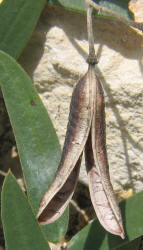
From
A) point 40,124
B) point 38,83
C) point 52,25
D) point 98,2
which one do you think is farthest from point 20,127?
point 98,2

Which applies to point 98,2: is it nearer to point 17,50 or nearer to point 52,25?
point 52,25

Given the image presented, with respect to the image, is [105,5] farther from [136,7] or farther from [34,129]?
[34,129]

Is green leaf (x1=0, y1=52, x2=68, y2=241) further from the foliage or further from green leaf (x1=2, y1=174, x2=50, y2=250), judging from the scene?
green leaf (x1=2, y1=174, x2=50, y2=250)

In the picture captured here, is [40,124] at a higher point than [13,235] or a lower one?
higher

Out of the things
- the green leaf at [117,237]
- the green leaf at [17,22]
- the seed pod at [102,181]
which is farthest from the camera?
the green leaf at [17,22]

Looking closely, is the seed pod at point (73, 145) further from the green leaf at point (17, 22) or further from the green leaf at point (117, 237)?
the green leaf at point (17, 22)

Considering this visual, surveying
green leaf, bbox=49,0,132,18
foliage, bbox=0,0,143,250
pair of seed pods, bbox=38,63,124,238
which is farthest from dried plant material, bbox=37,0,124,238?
green leaf, bbox=49,0,132,18

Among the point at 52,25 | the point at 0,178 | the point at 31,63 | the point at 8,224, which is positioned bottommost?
the point at 0,178

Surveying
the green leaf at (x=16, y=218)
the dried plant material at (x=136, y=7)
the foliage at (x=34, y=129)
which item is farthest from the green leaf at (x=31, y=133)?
the dried plant material at (x=136, y=7)
